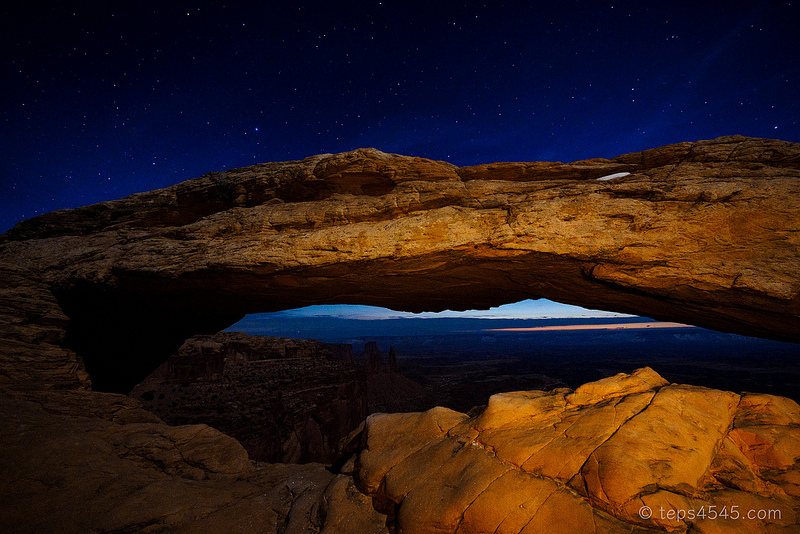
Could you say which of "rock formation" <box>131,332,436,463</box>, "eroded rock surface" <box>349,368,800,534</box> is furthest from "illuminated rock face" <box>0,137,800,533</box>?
"rock formation" <box>131,332,436,463</box>

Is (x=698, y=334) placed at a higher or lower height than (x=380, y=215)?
lower

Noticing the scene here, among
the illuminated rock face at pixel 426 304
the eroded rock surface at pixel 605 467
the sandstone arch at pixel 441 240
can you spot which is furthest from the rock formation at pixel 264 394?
the eroded rock surface at pixel 605 467

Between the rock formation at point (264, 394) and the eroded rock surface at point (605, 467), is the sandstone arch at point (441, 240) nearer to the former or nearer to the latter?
the eroded rock surface at point (605, 467)

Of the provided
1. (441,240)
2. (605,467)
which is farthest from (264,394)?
(605,467)

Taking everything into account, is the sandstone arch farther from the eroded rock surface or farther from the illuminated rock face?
the eroded rock surface

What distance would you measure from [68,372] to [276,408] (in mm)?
12418

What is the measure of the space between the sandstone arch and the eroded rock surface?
319 centimetres

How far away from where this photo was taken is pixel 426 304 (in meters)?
12.5

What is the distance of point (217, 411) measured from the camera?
1805cm

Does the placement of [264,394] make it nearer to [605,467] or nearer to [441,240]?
[441,240]

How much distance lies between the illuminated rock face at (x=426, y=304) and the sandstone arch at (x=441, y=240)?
64 millimetres

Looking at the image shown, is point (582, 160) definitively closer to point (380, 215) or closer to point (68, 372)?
point (380, 215)

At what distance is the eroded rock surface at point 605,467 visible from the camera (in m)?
3.47

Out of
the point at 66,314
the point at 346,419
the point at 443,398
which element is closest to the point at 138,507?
the point at 66,314
